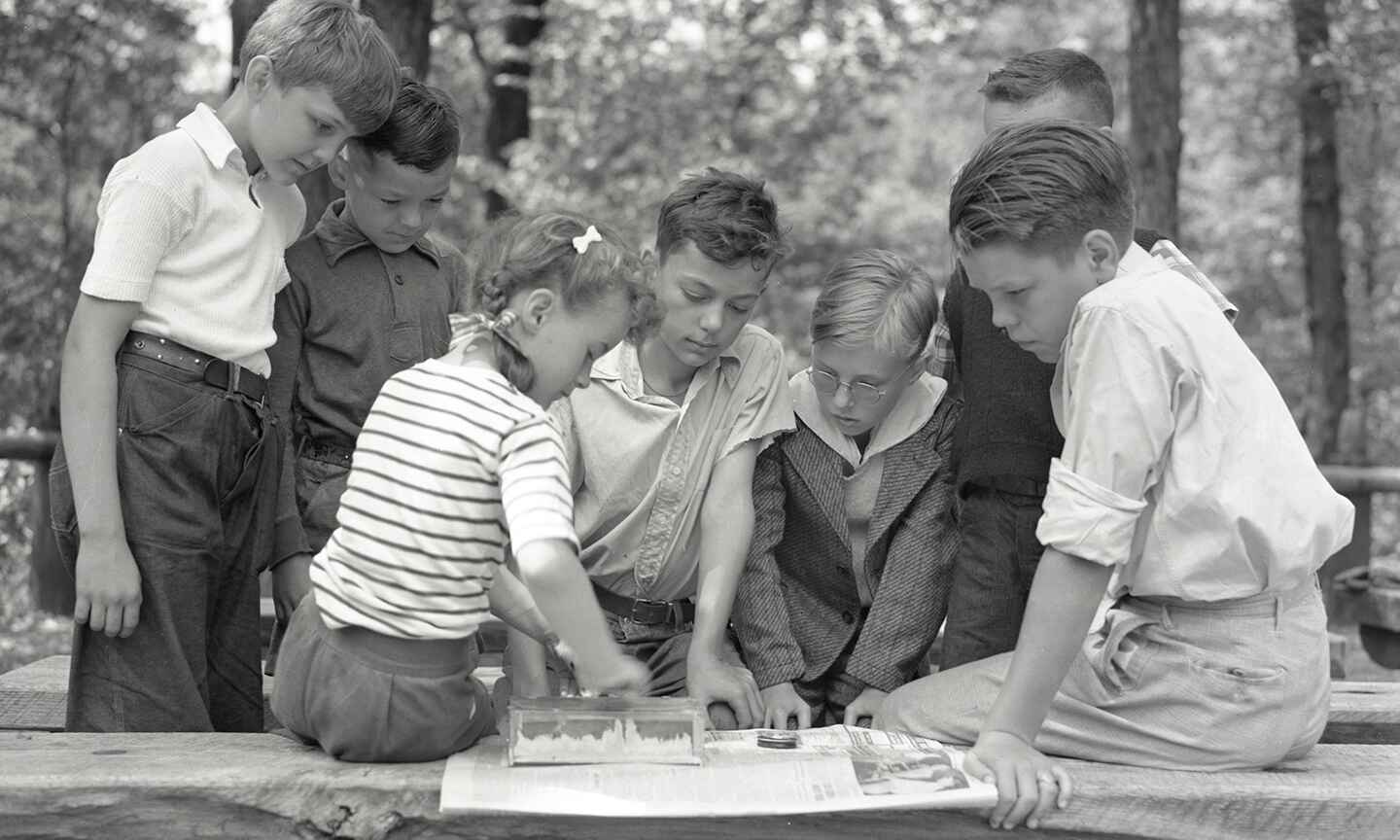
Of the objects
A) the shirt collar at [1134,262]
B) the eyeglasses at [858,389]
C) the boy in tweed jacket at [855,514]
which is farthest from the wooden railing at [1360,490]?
the shirt collar at [1134,262]

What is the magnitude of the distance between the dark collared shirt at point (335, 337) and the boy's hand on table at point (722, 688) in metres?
0.91

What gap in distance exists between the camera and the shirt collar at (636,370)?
2.96 meters

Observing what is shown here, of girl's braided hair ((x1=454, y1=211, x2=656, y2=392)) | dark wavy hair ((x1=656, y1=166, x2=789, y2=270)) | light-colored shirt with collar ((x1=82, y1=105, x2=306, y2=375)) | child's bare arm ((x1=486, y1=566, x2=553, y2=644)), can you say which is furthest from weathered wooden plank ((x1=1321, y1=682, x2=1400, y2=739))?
light-colored shirt with collar ((x1=82, y1=105, x2=306, y2=375))

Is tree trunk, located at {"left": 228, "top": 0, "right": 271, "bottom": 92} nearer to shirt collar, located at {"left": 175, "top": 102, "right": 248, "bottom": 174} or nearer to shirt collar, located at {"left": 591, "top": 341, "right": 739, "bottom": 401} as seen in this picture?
shirt collar, located at {"left": 175, "top": 102, "right": 248, "bottom": 174}

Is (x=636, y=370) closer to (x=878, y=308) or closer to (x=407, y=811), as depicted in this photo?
(x=878, y=308)

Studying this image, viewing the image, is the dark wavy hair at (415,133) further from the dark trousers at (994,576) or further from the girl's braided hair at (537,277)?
the dark trousers at (994,576)

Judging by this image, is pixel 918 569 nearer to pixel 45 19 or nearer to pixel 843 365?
pixel 843 365

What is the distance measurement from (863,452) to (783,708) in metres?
0.58

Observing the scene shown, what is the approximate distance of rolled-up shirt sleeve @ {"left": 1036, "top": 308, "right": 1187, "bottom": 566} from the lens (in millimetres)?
2184

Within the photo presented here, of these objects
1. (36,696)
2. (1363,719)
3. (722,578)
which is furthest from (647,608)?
(1363,719)

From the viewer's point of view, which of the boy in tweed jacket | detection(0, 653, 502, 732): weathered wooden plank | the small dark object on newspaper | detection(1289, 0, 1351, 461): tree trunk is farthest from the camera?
detection(1289, 0, 1351, 461): tree trunk

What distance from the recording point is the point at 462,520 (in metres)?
2.15

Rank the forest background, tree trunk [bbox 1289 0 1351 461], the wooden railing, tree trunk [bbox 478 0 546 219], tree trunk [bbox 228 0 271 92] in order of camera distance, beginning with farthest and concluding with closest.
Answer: tree trunk [bbox 1289 0 1351 461], tree trunk [bbox 478 0 546 219], the forest background, the wooden railing, tree trunk [bbox 228 0 271 92]

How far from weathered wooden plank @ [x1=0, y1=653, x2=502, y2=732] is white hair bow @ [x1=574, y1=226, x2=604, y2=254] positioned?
127 centimetres
